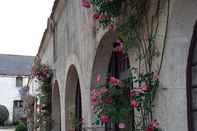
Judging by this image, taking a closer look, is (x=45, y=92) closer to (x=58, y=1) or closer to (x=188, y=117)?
(x=58, y=1)

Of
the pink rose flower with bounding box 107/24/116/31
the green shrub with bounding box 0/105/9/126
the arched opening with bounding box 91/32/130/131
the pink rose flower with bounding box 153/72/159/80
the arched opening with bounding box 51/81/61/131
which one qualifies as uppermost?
the pink rose flower with bounding box 107/24/116/31

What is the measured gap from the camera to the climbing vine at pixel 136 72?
3678 mm

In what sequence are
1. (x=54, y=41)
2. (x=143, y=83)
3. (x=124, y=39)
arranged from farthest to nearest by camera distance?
(x=54, y=41)
(x=124, y=39)
(x=143, y=83)

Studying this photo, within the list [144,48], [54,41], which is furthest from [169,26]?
[54,41]

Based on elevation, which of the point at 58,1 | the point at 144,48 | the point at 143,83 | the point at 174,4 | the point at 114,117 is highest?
the point at 58,1

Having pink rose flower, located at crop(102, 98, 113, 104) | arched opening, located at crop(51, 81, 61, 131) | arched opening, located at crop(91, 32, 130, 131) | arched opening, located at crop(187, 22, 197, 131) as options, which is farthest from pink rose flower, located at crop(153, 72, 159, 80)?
arched opening, located at crop(51, 81, 61, 131)

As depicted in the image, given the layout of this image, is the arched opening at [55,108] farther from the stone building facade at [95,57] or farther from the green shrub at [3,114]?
the green shrub at [3,114]

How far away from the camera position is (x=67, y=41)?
27.7 feet

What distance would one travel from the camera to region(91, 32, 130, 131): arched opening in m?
5.51

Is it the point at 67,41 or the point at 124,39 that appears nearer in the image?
the point at 124,39

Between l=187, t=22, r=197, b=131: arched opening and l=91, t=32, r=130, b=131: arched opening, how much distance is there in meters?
1.91

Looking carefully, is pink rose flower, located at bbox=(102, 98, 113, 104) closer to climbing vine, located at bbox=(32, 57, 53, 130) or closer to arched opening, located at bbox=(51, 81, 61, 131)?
arched opening, located at bbox=(51, 81, 61, 131)

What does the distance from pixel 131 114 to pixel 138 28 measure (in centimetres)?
96

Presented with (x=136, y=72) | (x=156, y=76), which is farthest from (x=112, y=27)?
(x=156, y=76)
